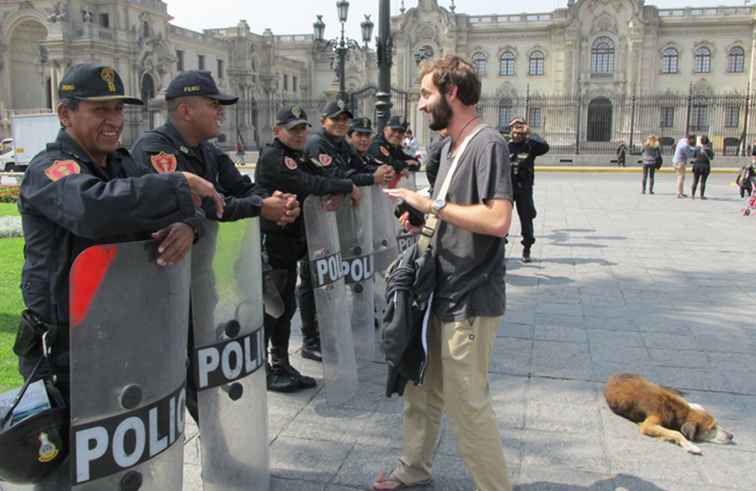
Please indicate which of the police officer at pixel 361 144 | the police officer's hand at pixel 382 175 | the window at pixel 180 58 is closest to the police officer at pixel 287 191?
the police officer's hand at pixel 382 175

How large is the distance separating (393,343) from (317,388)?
188 centimetres

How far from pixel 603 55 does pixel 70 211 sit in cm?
5599

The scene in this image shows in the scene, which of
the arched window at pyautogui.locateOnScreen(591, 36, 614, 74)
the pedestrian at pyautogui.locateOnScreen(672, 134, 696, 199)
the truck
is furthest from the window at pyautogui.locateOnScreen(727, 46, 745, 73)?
the truck

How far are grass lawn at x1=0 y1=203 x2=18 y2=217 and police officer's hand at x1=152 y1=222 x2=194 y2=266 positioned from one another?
12.8m

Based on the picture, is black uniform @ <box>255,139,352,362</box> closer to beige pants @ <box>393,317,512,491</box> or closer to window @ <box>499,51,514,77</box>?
beige pants @ <box>393,317,512,491</box>

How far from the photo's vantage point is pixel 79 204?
6.55 feet

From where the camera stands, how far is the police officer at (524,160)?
801 centimetres

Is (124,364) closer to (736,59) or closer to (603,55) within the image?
(603,55)

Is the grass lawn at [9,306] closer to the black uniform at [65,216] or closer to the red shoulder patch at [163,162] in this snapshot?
the red shoulder patch at [163,162]

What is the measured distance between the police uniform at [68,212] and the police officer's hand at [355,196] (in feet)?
7.16

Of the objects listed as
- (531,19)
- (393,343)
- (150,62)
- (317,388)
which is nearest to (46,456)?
(393,343)

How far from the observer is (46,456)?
6.89 ft

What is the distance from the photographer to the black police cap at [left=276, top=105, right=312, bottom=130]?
4344 millimetres

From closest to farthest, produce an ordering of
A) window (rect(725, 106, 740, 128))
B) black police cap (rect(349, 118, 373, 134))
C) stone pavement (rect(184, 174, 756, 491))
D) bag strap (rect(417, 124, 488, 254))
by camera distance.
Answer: bag strap (rect(417, 124, 488, 254)) → stone pavement (rect(184, 174, 756, 491)) → black police cap (rect(349, 118, 373, 134)) → window (rect(725, 106, 740, 128))
